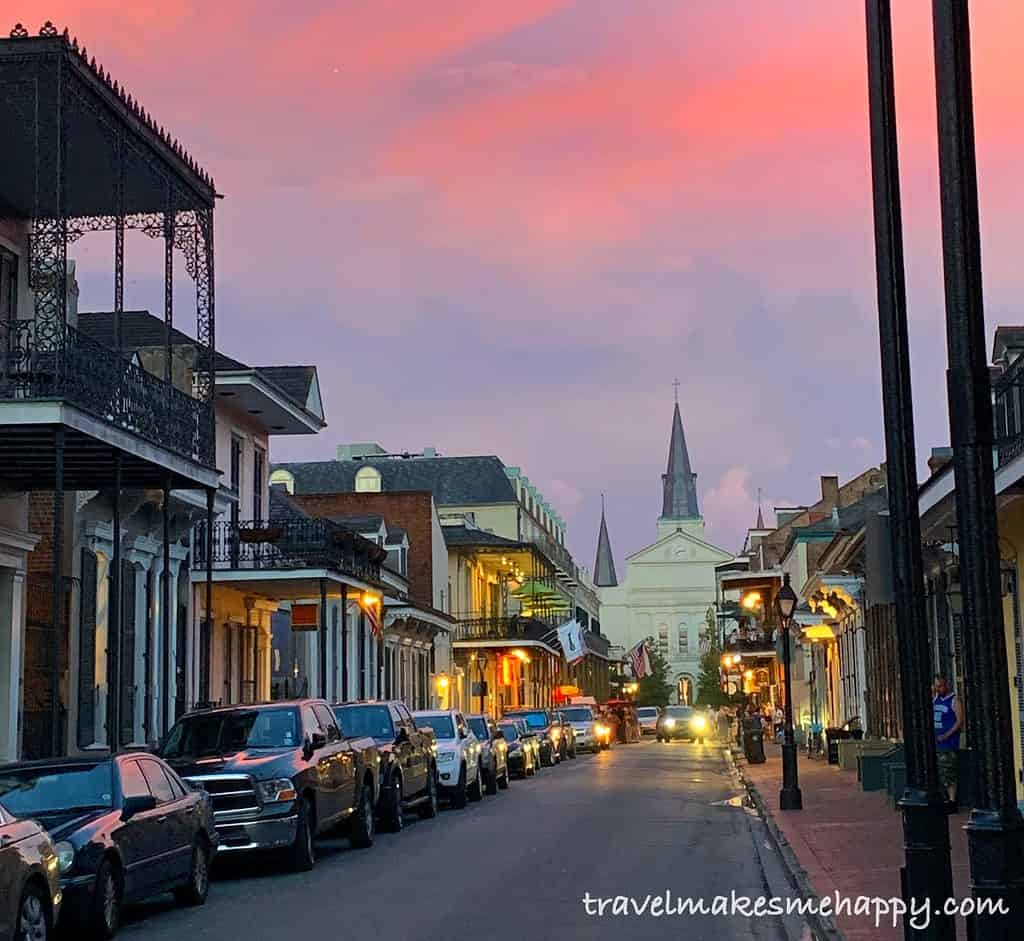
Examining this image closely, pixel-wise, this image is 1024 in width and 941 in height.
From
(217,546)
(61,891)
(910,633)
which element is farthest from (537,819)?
(910,633)

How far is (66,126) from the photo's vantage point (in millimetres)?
19375

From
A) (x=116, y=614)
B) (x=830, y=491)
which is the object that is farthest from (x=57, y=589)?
(x=830, y=491)

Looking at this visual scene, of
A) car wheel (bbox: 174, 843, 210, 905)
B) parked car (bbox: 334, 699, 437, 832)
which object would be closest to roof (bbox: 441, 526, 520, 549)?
parked car (bbox: 334, 699, 437, 832)

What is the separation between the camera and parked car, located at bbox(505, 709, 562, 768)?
45737mm

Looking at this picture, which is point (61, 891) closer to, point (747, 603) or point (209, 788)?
point (209, 788)

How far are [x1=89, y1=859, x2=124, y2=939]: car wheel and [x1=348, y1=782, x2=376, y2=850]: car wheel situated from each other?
23.5ft

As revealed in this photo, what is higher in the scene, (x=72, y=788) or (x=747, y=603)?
(x=747, y=603)

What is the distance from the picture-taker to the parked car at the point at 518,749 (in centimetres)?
3861

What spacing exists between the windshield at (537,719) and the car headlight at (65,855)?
34842 mm

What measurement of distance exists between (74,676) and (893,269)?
1758 cm

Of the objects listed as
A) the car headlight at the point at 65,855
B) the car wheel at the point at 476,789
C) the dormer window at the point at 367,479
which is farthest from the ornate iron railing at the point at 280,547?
the dormer window at the point at 367,479

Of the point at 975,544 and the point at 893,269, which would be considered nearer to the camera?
the point at 975,544

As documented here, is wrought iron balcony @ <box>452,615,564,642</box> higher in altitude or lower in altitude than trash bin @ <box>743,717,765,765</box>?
higher

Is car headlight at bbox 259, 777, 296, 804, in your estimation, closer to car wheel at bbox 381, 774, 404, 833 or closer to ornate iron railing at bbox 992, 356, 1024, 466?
car wheel at bbox 381, 774, 404, 833
